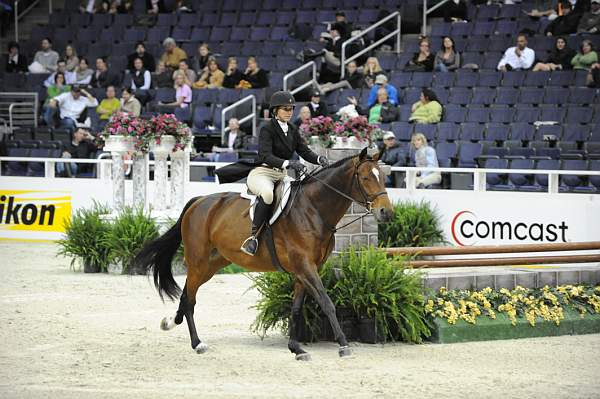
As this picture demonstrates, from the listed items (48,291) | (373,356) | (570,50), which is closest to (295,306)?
(373,356)

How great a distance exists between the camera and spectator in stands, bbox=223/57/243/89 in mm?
23984

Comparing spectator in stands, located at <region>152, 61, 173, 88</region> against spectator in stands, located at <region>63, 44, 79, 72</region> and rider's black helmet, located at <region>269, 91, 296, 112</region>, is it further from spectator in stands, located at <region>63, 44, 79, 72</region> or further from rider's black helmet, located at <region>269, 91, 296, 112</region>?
rider's black helmet, located at <region>269, 91, 296, 112</region>

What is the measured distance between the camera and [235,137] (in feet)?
70.2

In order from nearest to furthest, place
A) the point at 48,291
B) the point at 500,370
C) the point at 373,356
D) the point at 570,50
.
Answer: the point at 500,370
the point at 373,356
the point at 48,291
the point at 570,50

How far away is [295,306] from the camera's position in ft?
32.0

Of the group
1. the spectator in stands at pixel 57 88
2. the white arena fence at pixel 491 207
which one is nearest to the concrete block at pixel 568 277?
the white arena fence at pixel 491 207

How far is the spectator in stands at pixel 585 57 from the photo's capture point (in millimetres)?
20875

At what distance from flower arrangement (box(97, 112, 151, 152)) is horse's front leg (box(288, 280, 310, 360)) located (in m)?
7.58

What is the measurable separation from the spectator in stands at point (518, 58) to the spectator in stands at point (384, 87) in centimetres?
224

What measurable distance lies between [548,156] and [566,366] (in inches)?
388

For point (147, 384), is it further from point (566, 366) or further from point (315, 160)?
point (566, 366)

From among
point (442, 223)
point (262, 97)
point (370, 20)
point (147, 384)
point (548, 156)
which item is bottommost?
point (147, 384)

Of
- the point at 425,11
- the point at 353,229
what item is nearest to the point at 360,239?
the point at 353,229

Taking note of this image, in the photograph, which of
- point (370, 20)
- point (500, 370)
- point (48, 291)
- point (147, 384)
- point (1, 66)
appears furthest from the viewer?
point (1, 66)
